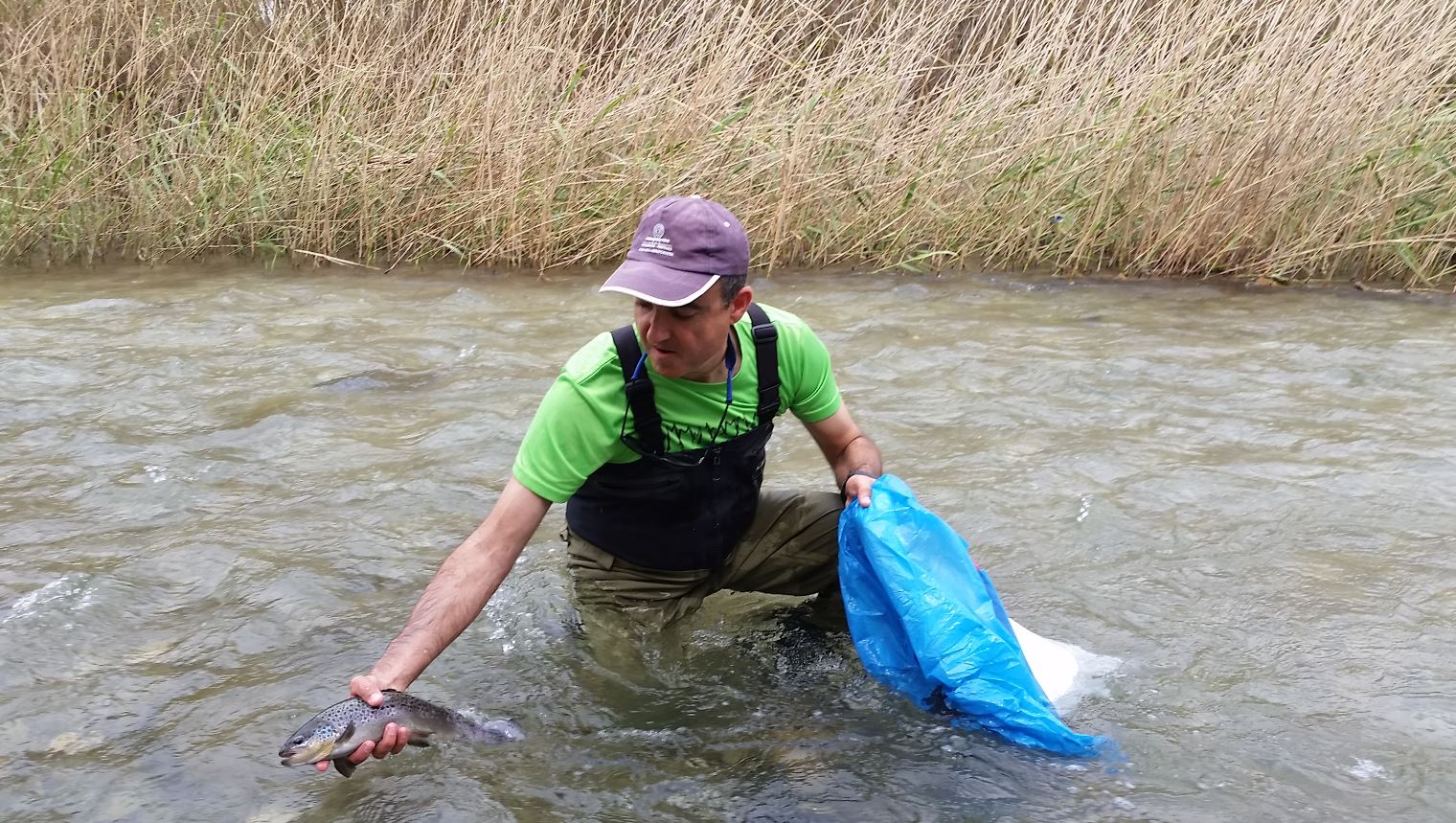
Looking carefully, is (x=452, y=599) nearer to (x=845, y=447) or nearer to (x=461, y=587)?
(x=461, y=587)

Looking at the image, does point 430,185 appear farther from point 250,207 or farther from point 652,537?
point 652,537

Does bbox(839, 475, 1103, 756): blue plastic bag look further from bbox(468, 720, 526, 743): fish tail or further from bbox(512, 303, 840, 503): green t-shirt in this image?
bbox(468, 720, 526, 743): fish tail

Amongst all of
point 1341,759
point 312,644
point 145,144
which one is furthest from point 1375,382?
point 145,144

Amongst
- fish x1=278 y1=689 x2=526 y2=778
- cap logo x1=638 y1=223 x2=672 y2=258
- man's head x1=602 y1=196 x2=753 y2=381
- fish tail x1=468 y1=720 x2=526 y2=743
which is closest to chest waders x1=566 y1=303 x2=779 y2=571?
man's head x1=602 y1=196 x2=753 y2=381

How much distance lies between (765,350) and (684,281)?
454 millimetres

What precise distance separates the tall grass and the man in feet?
17.1

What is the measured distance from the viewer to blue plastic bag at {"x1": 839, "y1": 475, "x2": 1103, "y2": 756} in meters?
3.01

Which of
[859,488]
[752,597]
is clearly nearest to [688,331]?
[859,488]

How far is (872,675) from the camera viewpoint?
10.9 ft

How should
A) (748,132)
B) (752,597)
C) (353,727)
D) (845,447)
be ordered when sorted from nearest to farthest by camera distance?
(353,727)
(845,447)
(752,597)
(748,132)

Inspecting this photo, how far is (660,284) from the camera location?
2.92 metres

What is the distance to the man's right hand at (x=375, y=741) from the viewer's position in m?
2.50

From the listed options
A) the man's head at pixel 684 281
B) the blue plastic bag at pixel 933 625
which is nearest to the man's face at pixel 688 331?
the man's head at pixel 684 281

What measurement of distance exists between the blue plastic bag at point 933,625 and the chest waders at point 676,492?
1.13 ft
